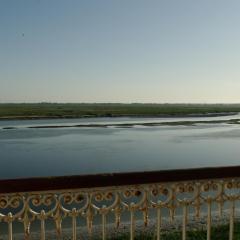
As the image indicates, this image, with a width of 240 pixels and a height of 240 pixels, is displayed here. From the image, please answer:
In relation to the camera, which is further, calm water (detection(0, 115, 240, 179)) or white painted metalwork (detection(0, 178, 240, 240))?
calm water (detection(0, 115, 240, 179))

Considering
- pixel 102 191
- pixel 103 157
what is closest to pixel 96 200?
pixel 102 191

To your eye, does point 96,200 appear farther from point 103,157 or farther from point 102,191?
point 103,157

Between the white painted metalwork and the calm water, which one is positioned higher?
the white painted metalwork

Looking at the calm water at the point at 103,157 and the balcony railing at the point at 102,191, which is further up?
the balcony railing at the point at 102,191

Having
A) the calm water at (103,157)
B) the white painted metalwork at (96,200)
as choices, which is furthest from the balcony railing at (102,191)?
the calm water at (103,157)

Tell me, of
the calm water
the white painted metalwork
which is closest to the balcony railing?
the white painted metalwork

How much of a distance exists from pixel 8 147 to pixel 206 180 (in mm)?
20933

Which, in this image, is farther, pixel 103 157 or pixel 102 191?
pixel 103 157

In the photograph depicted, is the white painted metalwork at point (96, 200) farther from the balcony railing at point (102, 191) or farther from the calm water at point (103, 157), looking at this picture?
the calm water at point (103, 157)

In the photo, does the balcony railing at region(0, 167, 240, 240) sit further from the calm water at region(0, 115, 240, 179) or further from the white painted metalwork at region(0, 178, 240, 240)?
the calm water at region(0, 115, 240, 179)

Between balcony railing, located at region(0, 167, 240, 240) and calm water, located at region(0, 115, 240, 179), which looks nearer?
balcony railing, located at region(0, 167, 240, 240)

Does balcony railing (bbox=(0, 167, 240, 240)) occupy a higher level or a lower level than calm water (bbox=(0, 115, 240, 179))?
higher

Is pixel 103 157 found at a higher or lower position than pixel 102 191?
lower

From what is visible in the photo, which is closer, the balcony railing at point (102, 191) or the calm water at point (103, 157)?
the balcony railing at point (102, 191)
